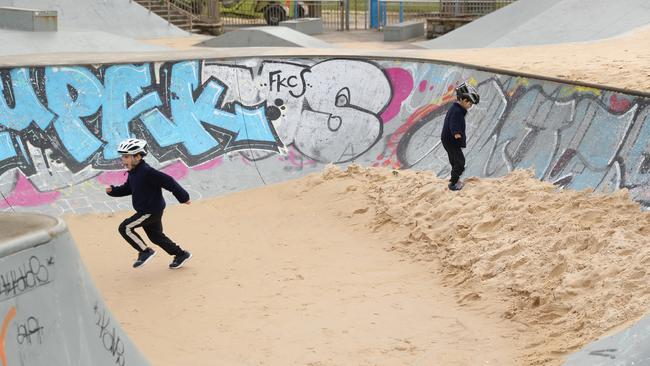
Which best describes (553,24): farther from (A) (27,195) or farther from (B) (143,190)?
(B) (143,190)

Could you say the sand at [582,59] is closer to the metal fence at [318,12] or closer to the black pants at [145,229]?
the black pants at [145,229]

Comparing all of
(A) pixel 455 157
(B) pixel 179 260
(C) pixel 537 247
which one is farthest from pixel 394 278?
(B) pixel 179 260

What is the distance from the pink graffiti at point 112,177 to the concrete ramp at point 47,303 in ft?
26.5

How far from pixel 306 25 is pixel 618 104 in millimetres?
17810

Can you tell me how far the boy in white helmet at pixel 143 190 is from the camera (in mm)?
10094

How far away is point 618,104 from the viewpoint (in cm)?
1121

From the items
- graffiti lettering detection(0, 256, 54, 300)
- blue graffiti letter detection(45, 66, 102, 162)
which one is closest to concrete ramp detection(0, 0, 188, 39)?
blue graffiti letter detection(45, 66, 102, 162)

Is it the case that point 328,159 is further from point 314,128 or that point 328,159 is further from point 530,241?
point 530,241

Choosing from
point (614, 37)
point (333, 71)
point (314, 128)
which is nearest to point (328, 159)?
point (314, 128)

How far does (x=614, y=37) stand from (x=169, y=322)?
12.9 m

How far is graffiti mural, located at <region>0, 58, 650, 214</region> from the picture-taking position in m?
12.9

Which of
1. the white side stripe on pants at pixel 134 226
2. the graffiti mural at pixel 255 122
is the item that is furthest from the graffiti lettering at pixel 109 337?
the graffiti mural at pixel 255 122

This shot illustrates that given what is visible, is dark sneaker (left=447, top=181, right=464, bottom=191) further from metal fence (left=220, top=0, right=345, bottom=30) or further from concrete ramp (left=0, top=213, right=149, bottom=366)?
metal fence (left=220, top=0, right=345, bottom=30)

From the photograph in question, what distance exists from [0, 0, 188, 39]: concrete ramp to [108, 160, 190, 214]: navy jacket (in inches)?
565
